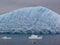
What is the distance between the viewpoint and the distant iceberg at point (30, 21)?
2967 centimetres

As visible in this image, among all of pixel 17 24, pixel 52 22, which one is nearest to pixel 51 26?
pixel 52 22

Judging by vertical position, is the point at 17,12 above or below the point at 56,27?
above

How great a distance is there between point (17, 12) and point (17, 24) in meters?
3.18

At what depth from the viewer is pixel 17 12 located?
109ft

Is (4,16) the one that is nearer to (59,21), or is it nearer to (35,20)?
(35,20)

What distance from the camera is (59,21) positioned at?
31.5 meters

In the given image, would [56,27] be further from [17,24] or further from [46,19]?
[17,24]

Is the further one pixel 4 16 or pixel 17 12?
pixel 17 12

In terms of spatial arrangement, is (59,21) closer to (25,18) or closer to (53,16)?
(53,16)

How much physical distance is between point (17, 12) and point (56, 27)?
649 centimetres

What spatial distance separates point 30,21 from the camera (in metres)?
33.1

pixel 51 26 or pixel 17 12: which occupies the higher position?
pixel 17 12

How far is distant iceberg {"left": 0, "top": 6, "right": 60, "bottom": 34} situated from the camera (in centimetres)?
2967

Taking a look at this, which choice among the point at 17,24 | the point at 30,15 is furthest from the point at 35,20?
the point at 17,24
